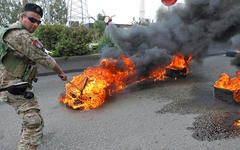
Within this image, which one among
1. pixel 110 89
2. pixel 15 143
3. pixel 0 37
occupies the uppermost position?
pixel 0 37

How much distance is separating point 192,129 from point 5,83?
3.04 meters

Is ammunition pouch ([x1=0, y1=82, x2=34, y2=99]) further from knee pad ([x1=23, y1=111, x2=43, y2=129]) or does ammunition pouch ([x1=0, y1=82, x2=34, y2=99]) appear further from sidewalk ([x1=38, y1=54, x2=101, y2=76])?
sidewalk ([x1=38, y1=54, x2=101, y2=76])

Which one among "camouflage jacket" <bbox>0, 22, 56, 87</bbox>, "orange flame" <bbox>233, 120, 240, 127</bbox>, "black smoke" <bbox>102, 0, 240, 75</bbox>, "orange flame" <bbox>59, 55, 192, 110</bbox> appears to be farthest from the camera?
"black smoke" <bbox>102, 0, 240, 75</bbox>

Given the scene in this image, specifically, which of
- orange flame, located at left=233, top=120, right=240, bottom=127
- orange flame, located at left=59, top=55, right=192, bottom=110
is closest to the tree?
orange flame, located at left=59, top=55, right=192, bottom=110

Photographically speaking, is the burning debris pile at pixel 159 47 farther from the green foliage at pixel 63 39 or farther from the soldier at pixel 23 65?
the green foliage at pixel 63 39

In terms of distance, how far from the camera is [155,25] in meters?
7.11

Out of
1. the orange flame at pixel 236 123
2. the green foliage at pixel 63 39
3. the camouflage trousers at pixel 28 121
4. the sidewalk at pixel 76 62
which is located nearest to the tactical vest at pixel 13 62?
the camouflage trousers at pixel 28 121

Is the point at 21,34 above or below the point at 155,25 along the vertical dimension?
below

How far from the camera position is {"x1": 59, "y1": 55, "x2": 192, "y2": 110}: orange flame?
14.6 feet

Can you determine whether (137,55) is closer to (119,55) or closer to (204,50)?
(119,55)

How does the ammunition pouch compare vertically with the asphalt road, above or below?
above

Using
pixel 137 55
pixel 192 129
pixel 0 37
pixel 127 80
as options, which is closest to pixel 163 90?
pixel 127 80

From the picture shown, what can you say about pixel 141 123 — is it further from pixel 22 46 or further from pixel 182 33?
pixel 182 33

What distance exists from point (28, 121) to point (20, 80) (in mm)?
554
